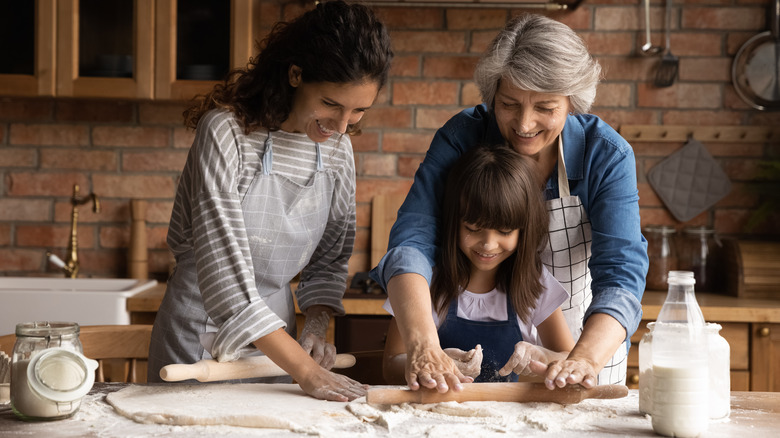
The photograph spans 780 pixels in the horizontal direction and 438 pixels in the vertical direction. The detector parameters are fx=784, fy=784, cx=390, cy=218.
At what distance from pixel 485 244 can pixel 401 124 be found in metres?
1.48

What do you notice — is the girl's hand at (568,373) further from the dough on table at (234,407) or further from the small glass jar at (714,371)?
the dough on table at (234,407)

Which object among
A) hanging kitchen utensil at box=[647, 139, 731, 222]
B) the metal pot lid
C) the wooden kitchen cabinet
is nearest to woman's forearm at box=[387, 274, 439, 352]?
the wooden kitchen cabinet

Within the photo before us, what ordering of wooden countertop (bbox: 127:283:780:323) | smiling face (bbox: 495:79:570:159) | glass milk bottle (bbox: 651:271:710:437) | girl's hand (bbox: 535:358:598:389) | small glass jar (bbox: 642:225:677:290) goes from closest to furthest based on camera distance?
1. glass milk bottle (bbox: 651:271:710:437)
2. girl's hand (bbox: 535:358:598:389)
3. smiling face (bbox: 495:79:570:159)
4. wooden countertop (bbox: 127:283:780:323)
5. small glass jar (bbox: 642:225:677:290)

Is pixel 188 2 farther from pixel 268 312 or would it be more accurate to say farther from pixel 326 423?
pixel 326 423

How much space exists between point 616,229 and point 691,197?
159cm

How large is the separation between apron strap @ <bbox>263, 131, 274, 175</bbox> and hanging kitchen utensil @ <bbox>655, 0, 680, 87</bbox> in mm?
1848

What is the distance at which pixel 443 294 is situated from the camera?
61.6 inches

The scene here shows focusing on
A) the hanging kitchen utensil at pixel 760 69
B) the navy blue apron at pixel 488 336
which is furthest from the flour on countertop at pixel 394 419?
the hanging kitchen utensil at pixel 760 69

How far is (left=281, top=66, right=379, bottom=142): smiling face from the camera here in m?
1.38

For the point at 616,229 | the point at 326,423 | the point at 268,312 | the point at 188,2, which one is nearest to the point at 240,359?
the point at 268,312

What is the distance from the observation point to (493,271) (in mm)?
1585

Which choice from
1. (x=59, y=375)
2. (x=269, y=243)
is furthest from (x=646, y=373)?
(x=59, y=375)

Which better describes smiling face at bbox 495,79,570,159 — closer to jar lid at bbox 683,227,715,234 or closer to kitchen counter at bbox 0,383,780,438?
kitchen counter at bbox 0,383,780,438

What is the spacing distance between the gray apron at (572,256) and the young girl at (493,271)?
3 cm
